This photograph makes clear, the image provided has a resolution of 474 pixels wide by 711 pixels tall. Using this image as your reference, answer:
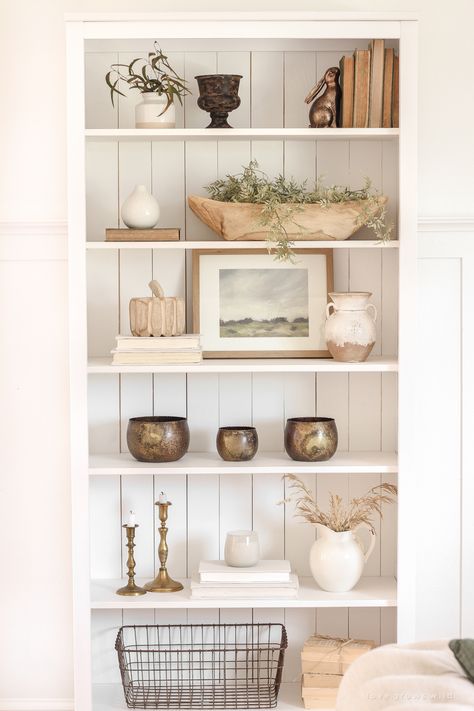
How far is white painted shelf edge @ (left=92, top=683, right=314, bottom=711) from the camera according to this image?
293cm

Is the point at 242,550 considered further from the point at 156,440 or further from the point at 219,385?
the point at 219,385

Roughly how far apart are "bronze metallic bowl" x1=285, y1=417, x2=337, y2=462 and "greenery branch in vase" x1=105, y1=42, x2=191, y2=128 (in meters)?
1.01

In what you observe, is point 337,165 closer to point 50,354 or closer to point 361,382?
point 361,382

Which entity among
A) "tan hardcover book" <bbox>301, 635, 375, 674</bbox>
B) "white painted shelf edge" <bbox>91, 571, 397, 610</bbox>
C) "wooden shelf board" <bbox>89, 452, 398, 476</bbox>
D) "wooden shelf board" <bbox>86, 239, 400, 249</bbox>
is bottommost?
"tan hardcover book" <bbox>301, 635, 375, 674</bbox>

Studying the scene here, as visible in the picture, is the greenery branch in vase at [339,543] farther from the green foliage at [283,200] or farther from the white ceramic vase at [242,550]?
the green foliage at [283,200]

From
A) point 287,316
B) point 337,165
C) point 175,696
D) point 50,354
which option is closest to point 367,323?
point 287,316

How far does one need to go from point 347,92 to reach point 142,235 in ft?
2.51

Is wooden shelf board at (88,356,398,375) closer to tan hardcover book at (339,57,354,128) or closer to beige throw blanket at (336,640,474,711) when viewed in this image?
tan hardcover book at (339,57,354,128)

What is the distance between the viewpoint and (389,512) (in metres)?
3.17

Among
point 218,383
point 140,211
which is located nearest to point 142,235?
point 140,211

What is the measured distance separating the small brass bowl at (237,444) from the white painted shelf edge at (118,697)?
784 mm

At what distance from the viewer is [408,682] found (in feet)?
5.39

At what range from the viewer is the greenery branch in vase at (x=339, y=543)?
9.44 feet

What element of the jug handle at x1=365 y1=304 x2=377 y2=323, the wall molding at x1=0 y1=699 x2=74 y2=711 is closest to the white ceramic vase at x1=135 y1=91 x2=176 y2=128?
the jug handle at x1=365 y1=304 x2=377 y2=323
